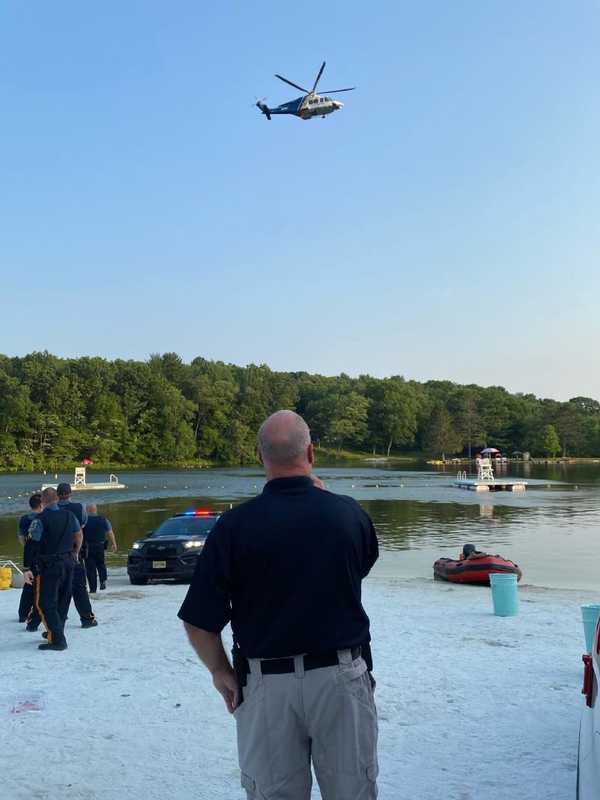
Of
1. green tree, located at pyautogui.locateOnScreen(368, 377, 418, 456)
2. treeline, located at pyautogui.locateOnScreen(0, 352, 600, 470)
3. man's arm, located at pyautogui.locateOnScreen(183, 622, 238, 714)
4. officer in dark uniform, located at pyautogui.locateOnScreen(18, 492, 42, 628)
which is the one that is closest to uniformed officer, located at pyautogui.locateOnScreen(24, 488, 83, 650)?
officer in dark uniform, located at pyautogui.locateOnScreen(18, 492, 42, 628)

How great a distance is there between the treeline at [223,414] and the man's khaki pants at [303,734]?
113051 mm

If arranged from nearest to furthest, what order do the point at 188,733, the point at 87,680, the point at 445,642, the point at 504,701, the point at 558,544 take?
the point at 188,733, the point at 504,701, the point at 87,680, the point at 445,642, the point at 558,544

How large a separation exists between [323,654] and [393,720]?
2962mm

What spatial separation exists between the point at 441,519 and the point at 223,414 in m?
99.2

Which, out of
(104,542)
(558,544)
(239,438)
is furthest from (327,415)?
(104,542)

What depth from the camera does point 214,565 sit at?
9.73 feet

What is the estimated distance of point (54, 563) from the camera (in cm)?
818

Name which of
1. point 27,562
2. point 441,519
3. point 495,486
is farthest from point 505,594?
point 495,486

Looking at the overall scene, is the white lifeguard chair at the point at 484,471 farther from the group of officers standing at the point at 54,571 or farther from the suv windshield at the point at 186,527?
the group of officers standing at the point at 54,571

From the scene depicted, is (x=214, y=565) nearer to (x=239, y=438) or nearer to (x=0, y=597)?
(x=0, y=597)

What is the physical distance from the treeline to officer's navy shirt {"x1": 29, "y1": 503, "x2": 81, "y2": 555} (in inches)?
4216

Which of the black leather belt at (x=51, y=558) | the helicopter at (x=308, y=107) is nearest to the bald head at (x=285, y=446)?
the black leather belt at (x=51, y=558)

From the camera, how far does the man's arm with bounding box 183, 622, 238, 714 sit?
3033mm

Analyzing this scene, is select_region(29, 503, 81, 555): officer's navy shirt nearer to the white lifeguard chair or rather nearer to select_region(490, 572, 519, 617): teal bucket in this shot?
select_region(490, 572, 519, 617): teal bucket
